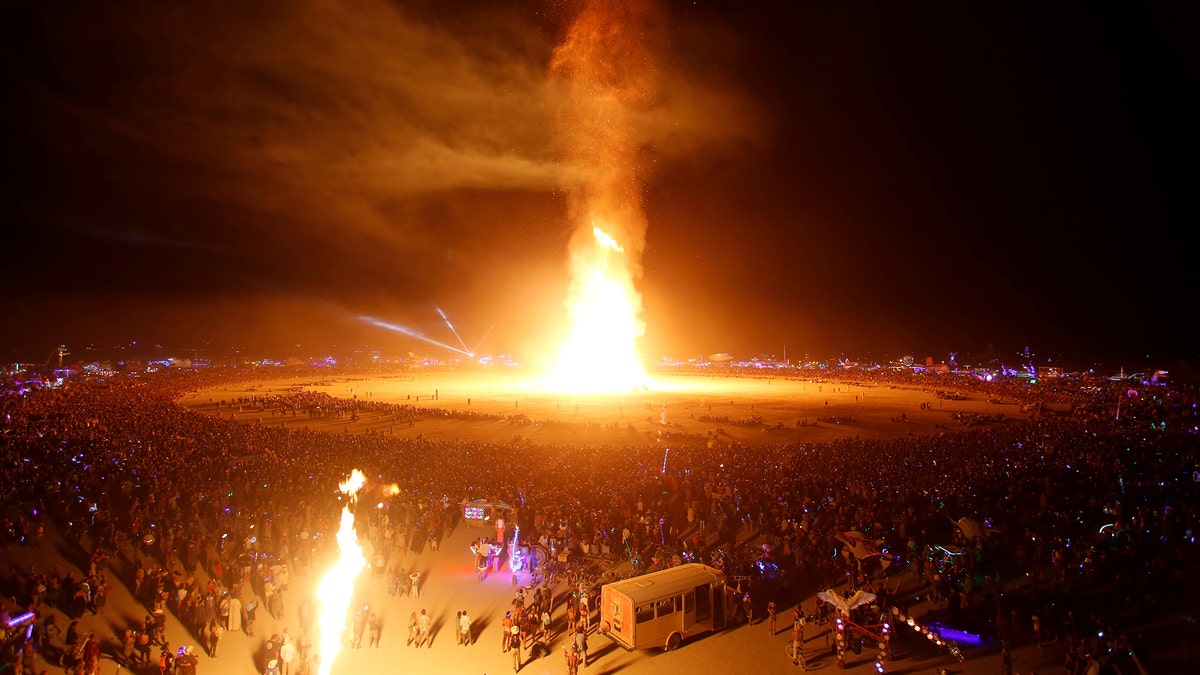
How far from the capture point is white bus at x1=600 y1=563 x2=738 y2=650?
9.98 metres

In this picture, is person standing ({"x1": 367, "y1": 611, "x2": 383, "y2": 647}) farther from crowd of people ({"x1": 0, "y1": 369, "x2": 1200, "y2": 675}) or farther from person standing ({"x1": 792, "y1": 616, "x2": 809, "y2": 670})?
person standing ({"x1": 792, "y1": 616, "x2": 809, "y2": 670})

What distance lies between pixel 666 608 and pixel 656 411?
1254 inches

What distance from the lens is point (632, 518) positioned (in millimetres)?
15000

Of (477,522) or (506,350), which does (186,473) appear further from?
(506,350)

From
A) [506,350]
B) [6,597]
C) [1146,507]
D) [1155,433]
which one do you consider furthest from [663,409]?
[506,350]

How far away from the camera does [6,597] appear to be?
35.3 feet

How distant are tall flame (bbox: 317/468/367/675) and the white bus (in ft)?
15.9

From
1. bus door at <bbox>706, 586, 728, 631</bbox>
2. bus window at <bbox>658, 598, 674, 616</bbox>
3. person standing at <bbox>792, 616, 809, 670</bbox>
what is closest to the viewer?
person standing at <bbox>792, 616, 809, 670</bbox>

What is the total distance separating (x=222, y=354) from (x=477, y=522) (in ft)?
611

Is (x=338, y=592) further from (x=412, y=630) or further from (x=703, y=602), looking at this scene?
(x=703, y=602)

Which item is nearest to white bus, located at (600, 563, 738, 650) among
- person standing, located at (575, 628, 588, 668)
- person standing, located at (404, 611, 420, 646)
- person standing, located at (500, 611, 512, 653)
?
person standing, located at (575, 628, 588, 668)

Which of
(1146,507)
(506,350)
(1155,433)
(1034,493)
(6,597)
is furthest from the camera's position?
(506,350)

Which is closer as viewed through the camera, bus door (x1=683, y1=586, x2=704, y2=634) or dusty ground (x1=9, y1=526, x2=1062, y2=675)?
dusty ground (x1=9, y1=526, x2=1062, y2=675)

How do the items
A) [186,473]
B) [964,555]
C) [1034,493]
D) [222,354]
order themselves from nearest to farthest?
1. [964,555]
2. [1034,493]
3. [186,473]
4. [222,354]
